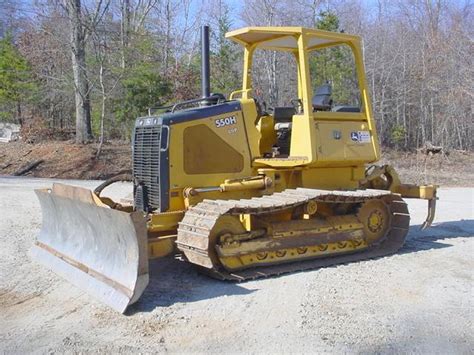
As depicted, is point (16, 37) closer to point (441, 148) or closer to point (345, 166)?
point (441, 148)

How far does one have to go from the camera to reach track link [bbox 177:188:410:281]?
5.73 meters

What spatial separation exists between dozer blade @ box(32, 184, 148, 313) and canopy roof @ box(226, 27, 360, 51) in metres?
2.91

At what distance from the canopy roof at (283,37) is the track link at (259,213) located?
194cm

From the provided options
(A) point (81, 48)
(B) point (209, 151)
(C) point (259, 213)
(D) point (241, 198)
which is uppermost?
(A) point (81, 48)

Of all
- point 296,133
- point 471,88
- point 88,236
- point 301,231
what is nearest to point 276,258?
point 301,231

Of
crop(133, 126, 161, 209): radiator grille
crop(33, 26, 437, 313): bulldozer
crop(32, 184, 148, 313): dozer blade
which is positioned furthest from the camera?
crop(133, 126, 161, 209): radiator grille

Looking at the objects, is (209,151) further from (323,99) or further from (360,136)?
(360,136)

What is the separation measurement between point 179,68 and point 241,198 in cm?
1724

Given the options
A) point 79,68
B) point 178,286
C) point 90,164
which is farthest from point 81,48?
point 178,286

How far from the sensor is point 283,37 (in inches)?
291

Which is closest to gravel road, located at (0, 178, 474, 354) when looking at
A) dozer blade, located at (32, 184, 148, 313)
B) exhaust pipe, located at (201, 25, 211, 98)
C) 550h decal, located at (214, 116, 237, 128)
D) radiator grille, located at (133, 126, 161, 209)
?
dozer blade, located at (32, 184, 148, 313)

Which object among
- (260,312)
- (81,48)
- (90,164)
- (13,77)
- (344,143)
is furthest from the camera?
(13,77)

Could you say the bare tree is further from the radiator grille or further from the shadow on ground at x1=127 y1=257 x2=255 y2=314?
the shadow on ground at x1=127 y1=257 x2=255 y2=314

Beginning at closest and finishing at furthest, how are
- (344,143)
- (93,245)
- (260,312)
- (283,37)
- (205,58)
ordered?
(260,312), (93,245), (205,58), (344,143), (283,37)
